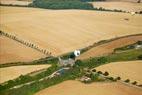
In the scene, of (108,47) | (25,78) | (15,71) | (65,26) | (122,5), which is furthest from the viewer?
(122,5)

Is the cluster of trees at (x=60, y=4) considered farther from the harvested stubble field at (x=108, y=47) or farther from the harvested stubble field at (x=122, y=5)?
the harvested stubble field at (x=108, y=47)

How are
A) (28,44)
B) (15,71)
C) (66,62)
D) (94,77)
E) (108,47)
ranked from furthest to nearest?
(108,47)
(28,44)
(66,62)
(15,71)
(94,77)

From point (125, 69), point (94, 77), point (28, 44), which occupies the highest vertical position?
point (28, 44)

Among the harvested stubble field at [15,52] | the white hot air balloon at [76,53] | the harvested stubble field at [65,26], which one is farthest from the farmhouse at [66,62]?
the harvested stubble field at [15,52]

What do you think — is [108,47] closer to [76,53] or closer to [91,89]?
[76,53]

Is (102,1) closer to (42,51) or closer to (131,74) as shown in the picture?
(42,51)

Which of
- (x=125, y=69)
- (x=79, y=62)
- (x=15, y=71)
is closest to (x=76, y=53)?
(x=79, y=62)

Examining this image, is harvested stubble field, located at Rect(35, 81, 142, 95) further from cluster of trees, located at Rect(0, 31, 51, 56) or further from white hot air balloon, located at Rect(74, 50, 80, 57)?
cluster of trees, located at Rect(0, 31, 51, 56)

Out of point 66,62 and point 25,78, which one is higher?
point 25,78
